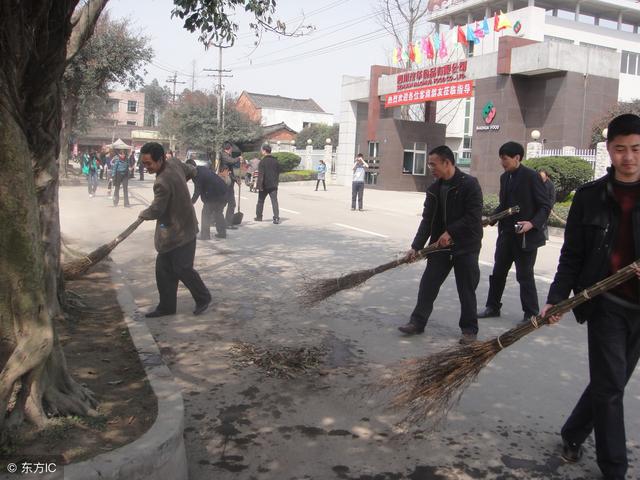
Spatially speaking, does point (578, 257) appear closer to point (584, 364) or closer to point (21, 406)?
point (584, 364)

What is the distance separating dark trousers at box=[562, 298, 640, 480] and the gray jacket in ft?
12.5

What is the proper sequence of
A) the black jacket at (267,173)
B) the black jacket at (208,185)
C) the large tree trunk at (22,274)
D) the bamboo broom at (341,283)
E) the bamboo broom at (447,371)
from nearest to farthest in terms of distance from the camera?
the large tree trunk at (22,274)
the bamboo broom at (447,371)
the bamboo broom at (341,283)
the black jacket at (208,185)
the black jacket at (267,173)

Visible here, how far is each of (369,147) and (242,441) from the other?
1143 inches

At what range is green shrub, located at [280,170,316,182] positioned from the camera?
34.8 metres

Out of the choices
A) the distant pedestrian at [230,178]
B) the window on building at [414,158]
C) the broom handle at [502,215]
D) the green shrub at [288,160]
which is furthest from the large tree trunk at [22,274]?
the green shrub at [288,160]

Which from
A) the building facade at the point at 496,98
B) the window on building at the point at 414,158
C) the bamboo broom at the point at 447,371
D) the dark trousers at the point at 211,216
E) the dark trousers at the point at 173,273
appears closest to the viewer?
the bamboo broom at the point at 447,371

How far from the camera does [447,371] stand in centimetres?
325

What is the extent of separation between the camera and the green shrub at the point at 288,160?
1485 inches

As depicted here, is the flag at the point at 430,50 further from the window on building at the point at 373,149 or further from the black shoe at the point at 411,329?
the black shoe at the point at 411,329

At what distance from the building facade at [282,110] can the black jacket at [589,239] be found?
56.6 meters

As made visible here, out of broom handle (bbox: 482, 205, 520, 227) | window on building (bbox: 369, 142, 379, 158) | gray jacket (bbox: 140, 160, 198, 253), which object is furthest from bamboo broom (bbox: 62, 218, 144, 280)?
window on building (bbox: 369, 142, 379, 158)

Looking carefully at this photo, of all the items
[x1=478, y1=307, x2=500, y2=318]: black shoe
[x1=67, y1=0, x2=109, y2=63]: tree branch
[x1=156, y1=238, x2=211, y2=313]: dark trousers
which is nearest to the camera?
[x1=67, y1=0, x2=109, y2=63]: tree branch

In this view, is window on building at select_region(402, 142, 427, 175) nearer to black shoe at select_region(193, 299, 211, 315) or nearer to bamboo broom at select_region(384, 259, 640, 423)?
black shoe at select_region(193, 299, 211, 315)

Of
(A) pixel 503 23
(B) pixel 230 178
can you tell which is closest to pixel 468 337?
(B) pixel 230 178
